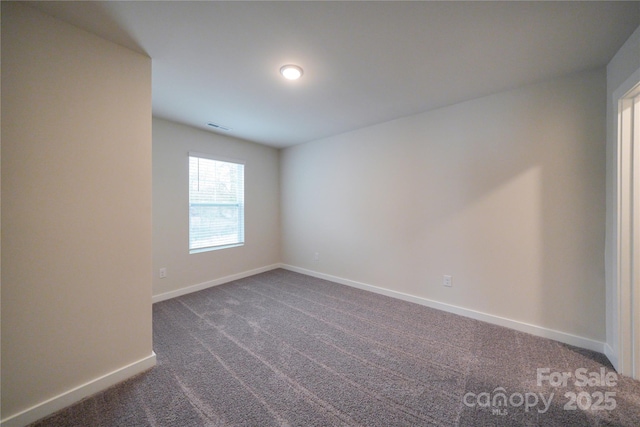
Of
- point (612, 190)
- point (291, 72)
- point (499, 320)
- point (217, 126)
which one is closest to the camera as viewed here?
point (612, 190)

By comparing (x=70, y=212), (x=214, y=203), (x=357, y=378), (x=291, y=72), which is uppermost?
(x=291, y=72)

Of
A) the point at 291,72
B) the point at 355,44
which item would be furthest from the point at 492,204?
the point at 291,72

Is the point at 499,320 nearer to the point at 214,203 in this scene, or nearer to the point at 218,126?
the point at 214,203

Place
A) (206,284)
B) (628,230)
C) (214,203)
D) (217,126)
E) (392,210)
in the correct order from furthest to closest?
1. (214,203)
2. (206,284)
3. (217,126)
4. (392,210)
5. (628,230)

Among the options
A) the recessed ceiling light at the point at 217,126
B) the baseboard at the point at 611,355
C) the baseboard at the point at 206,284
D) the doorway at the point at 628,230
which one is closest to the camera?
the doorway at the point at 628,230

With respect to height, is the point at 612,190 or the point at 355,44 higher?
the point at 355,44

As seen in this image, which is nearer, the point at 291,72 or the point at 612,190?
the point at 612,190

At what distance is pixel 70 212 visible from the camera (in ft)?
4.79

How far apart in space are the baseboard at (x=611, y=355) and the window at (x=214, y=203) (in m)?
4.29

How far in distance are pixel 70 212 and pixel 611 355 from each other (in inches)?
158

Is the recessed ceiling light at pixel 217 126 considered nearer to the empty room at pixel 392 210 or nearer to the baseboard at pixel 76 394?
the empty room at pixel 392 210

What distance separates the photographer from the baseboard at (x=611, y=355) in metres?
1.73

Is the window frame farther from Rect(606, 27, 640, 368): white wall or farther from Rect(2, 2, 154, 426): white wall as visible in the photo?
Rect(606, 27, 640, 368): white wall

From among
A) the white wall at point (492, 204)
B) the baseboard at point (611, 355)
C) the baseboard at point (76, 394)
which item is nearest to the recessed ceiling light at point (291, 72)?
the white wall at point (492, 204)
